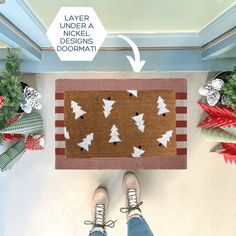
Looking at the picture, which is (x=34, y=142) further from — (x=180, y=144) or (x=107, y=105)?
(x=180, y=144)

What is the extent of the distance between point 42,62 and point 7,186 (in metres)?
0.74

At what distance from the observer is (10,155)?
1.59 m

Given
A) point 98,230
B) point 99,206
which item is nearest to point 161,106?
point 99,206

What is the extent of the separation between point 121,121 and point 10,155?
2.02 feet

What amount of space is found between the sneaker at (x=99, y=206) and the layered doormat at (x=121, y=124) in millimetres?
143

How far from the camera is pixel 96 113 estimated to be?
184cm

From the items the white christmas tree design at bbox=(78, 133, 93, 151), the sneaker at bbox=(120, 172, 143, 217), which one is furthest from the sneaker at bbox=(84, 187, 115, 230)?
the white christmas tree design at bbox=(78, 133, 93, 151)

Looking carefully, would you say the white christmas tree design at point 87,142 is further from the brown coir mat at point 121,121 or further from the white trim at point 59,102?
the white trim at point 59,102

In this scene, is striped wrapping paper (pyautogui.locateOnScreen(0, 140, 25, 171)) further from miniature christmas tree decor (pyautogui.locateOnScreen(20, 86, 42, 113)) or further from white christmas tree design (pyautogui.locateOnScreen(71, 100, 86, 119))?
white christmas tree design (pyautogui.locateOnScreen(71, 100, 86, 119))

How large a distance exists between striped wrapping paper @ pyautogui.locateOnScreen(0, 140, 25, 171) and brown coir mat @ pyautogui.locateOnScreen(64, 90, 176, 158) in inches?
10.9

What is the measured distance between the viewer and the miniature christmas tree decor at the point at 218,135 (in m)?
1.43

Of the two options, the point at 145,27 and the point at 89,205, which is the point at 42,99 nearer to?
the point at 89,205

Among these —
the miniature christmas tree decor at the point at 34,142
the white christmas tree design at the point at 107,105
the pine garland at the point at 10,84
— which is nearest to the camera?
the pine garland at the point at 10,84

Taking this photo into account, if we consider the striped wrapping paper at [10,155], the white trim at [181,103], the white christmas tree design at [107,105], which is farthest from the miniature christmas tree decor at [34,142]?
the white trim at [181,103]
